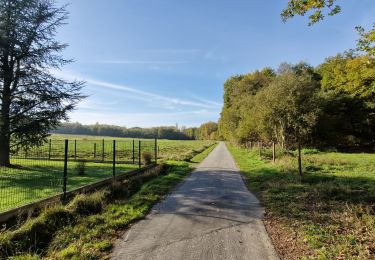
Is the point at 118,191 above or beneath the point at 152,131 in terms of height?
beneath

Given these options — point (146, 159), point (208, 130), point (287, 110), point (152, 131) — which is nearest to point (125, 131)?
point (152, 131)

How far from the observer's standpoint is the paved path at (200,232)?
4.97 m

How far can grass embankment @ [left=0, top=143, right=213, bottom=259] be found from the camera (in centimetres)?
505

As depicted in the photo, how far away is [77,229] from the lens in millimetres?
6117

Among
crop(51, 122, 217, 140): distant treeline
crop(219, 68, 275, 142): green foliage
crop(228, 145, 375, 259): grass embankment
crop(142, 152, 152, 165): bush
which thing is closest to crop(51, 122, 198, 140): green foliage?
crop(51, 122, 217, 140): distant treeline

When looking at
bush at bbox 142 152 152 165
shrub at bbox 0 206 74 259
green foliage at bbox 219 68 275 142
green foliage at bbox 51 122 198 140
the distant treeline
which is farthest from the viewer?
the distant treeline

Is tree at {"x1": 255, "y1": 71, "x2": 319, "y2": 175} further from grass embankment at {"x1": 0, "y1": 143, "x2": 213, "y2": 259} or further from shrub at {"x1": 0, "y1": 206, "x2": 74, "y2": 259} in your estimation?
shrub at {"x1": 0, "y1": 206, "x2": 74, "y2": 259}

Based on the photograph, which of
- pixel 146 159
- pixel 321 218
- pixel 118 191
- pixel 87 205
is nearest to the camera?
pixel 321 218

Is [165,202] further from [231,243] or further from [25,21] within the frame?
[25,21]

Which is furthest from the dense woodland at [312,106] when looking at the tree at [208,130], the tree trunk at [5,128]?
the tree at [208,130]

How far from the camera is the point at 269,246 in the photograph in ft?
17.6

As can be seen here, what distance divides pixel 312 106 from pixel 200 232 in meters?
25.4

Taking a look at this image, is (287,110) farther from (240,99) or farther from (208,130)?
(208,130)

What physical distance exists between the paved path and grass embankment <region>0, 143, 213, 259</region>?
1.24 ft
